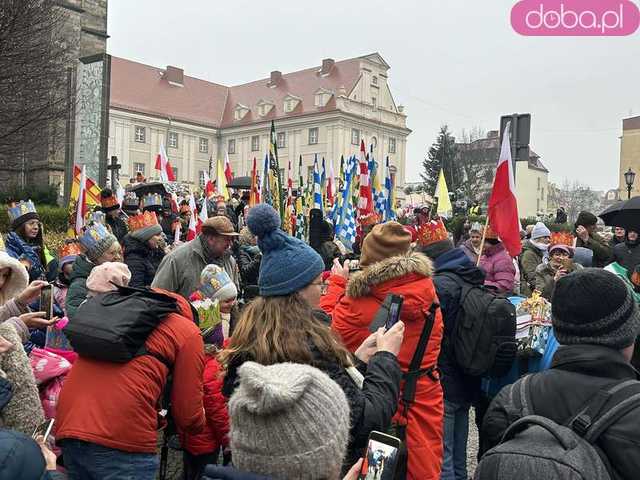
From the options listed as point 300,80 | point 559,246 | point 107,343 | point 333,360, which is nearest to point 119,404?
point 107,343

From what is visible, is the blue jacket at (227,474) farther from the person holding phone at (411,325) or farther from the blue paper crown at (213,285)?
the blue paper crown at (213,285)

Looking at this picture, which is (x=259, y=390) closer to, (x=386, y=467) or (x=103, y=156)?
(x=386, y=467)

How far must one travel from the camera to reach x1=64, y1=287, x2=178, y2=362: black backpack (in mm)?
2566

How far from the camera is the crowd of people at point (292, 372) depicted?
63.6 inches

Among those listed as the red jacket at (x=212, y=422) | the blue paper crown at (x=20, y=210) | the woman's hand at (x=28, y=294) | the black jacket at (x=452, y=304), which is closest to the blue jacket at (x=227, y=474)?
the red jacket at (x=212, y=422)

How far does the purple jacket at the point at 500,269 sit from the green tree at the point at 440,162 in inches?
1916

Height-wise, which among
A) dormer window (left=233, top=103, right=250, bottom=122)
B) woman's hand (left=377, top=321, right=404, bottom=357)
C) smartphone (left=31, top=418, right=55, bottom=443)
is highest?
dormer window (left=233, top=103, right=250, bottom=122)

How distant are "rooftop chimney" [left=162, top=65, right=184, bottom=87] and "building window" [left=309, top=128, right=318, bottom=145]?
16704mm

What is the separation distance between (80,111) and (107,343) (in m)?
16.3

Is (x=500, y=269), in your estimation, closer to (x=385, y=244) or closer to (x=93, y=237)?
(x=385, y=244)

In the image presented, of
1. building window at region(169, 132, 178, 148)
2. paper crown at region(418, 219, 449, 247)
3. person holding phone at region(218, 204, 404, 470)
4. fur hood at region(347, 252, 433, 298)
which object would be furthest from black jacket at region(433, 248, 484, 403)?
building window at region(169, 132, 178, 148)

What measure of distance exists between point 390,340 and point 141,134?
63688 millimetres

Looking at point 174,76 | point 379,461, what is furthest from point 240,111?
point 379,461

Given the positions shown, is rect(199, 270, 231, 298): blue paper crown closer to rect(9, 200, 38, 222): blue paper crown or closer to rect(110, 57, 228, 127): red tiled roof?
rect(9, 200, 38, 222): blue paper crown
